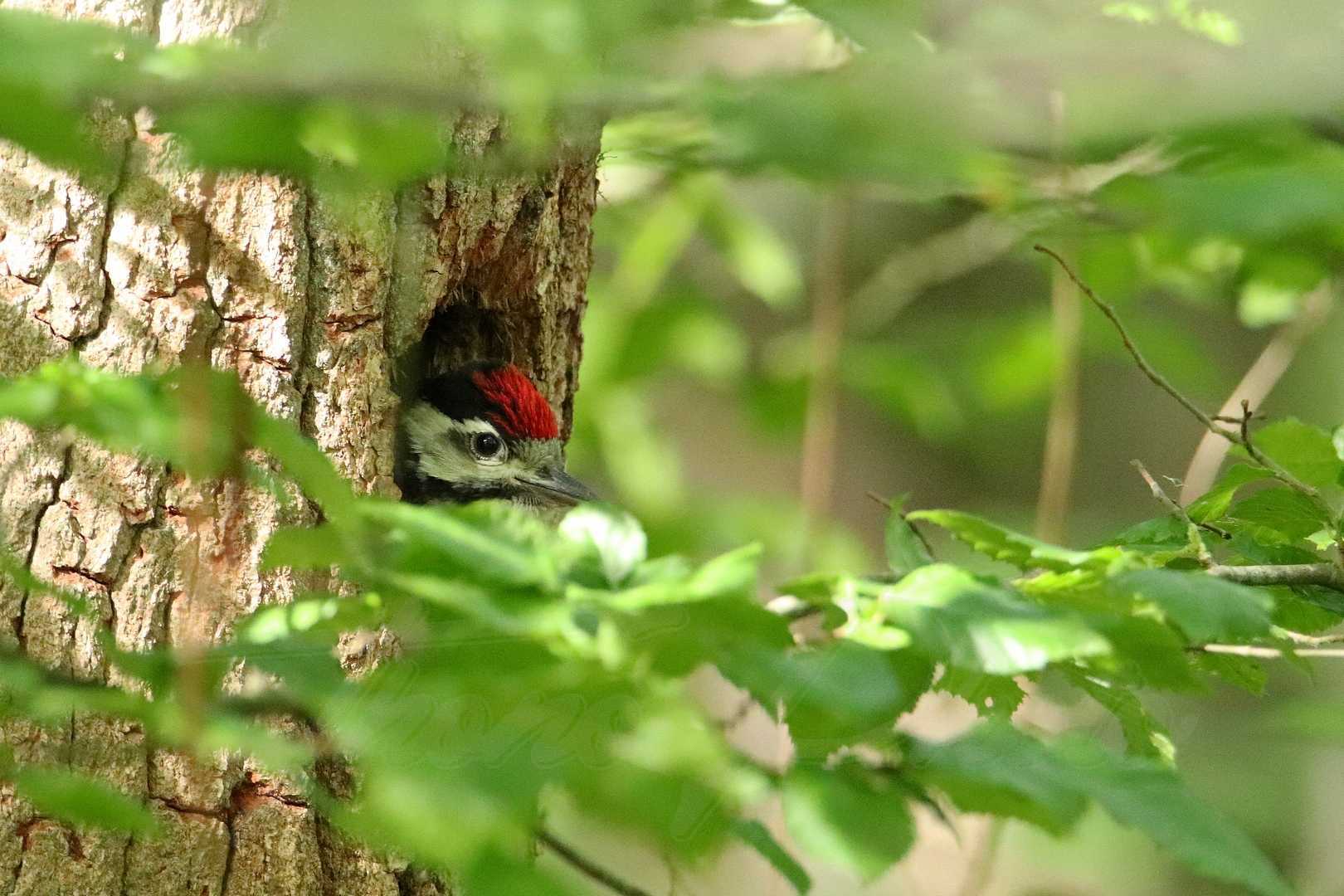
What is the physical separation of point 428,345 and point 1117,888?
4.38 metres

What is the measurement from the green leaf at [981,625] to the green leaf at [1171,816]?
0.15 meters

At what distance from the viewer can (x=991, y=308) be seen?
8219 millimetres

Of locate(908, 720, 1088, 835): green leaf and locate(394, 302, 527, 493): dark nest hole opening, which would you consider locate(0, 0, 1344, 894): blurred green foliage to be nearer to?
locate(908, 720, 1088, 835): green leaf

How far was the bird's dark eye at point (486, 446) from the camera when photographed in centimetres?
505

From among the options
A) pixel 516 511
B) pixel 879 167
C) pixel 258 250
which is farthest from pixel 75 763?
pixel 879 167

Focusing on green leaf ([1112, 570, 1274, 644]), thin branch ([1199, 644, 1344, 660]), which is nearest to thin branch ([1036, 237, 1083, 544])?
thin branch ([1199, 644, 1344, 660])

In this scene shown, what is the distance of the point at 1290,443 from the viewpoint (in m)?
2.84

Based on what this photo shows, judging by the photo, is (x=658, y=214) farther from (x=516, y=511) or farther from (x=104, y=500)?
(x=516, y=511)

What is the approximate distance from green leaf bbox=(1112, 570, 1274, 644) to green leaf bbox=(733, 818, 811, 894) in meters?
0.63

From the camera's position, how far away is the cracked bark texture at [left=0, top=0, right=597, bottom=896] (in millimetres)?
3041

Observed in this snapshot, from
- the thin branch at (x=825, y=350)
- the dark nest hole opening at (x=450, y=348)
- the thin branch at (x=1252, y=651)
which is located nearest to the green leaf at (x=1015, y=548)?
the thin branch at (x=1252, y=651)

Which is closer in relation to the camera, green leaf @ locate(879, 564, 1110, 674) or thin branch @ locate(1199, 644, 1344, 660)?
green leaf @ locate(879, 564, 1110, 674)

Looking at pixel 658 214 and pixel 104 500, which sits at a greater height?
pixel 658 214

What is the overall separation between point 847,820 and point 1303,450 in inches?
65.1
